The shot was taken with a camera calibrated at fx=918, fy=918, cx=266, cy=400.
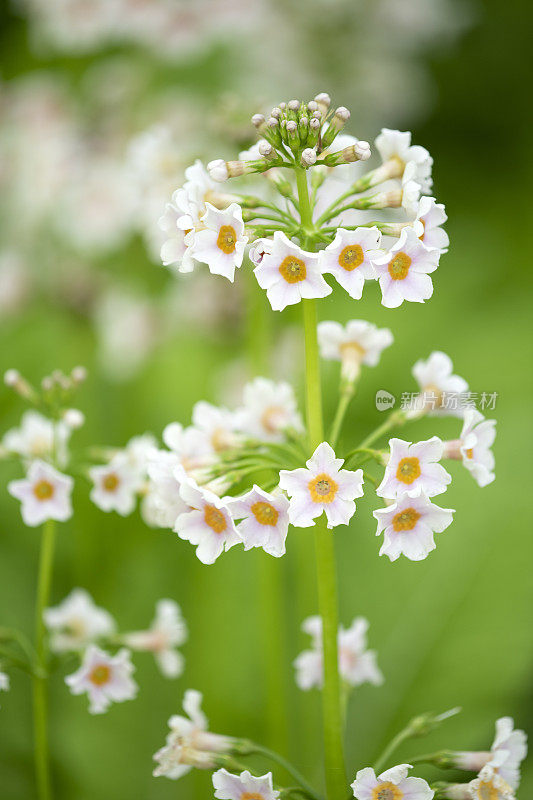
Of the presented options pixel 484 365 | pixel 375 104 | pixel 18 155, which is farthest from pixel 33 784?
pixel 375 104

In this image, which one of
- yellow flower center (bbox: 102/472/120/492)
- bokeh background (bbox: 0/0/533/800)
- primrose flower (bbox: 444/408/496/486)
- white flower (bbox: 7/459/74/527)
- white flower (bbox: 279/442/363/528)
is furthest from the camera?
bokeh background (bbox: 0/0/533/800)

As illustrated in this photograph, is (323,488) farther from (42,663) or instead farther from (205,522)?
(42,663)

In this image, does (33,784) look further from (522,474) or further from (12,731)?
(522,474)

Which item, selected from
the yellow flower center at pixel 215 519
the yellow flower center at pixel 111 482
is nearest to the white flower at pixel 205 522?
the yellow flower center at pixel 215 519

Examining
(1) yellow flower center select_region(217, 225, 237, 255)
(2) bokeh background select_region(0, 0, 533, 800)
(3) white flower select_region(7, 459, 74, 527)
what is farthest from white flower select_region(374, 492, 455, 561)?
(2) bokeh background select_region(0, 0, 533, 800)

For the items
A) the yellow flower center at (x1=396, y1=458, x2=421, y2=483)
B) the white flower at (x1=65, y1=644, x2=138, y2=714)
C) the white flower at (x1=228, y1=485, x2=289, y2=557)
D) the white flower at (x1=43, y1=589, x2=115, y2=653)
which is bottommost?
the white flower at (x1=65, y1=644, x2=138, y2=714)

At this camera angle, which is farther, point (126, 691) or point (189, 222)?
point (126, 691)

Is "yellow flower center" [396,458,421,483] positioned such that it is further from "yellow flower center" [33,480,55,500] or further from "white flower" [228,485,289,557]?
"yellow flower center" [33,480,55,500]

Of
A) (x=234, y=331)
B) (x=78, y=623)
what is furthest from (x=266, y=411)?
(x=234, y=331)
